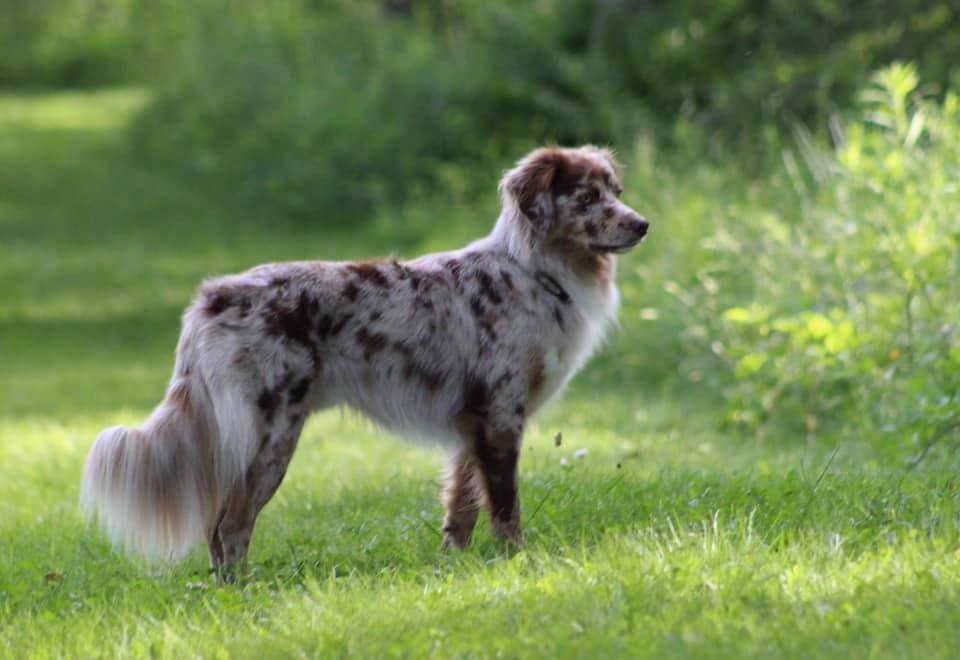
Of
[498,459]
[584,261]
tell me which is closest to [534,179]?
[584,261]

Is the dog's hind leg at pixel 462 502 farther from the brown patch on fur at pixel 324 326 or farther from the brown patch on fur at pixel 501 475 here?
the brown patch on fur at pixel 324 326

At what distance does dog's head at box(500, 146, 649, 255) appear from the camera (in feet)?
22.1

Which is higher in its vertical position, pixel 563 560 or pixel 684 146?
pixel 684 146

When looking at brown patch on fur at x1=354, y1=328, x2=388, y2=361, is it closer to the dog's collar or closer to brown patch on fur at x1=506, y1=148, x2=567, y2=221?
the dog's collar

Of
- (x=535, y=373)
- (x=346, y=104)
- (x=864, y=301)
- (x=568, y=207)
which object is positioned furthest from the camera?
(x=346, y=104)

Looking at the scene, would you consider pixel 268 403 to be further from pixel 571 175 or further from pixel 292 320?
pixel 571 175

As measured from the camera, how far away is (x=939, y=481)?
21.5ft

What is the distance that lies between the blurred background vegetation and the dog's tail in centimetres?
354

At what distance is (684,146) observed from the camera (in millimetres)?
17109

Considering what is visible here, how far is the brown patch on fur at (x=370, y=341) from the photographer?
6293 mm

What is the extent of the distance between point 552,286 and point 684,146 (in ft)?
35.3

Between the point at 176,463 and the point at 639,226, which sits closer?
the point at 176,463

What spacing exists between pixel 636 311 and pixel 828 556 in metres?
8.13

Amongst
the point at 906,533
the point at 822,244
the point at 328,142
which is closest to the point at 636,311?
the point at 822,244
